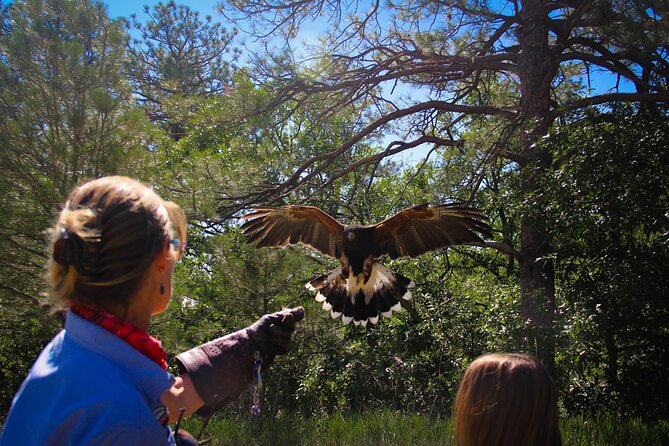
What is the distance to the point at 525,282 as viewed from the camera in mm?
6828

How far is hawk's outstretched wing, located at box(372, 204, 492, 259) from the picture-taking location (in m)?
5.11

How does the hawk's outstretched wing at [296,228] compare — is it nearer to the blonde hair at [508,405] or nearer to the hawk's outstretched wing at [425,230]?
the hawk's outstretched wing at [425,230]

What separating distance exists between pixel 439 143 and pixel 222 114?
9.29ft

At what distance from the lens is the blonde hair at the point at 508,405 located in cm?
156

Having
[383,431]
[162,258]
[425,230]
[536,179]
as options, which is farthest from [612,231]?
[162,258]

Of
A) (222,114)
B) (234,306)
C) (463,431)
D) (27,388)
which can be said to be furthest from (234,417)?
(27,388)

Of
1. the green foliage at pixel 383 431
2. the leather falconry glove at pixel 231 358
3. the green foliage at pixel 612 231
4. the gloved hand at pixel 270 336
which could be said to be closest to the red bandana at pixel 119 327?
the leather falconry glove at pixel 231 358

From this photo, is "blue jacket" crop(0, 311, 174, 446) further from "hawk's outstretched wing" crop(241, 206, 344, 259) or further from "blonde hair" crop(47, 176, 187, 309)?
"hawk's outstretched wing" crop(241, 206, 344, 259)

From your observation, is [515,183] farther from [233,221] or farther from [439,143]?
[233,221]

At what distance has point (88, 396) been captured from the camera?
0.97 meters

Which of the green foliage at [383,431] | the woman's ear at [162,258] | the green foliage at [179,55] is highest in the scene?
the green foliage at [179,55]

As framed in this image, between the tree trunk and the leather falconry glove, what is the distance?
427 centimetres

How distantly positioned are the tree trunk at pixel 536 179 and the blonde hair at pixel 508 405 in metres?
4.34

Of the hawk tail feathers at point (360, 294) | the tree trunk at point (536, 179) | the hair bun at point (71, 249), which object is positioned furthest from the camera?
the tree trunk at point (536, 179)
